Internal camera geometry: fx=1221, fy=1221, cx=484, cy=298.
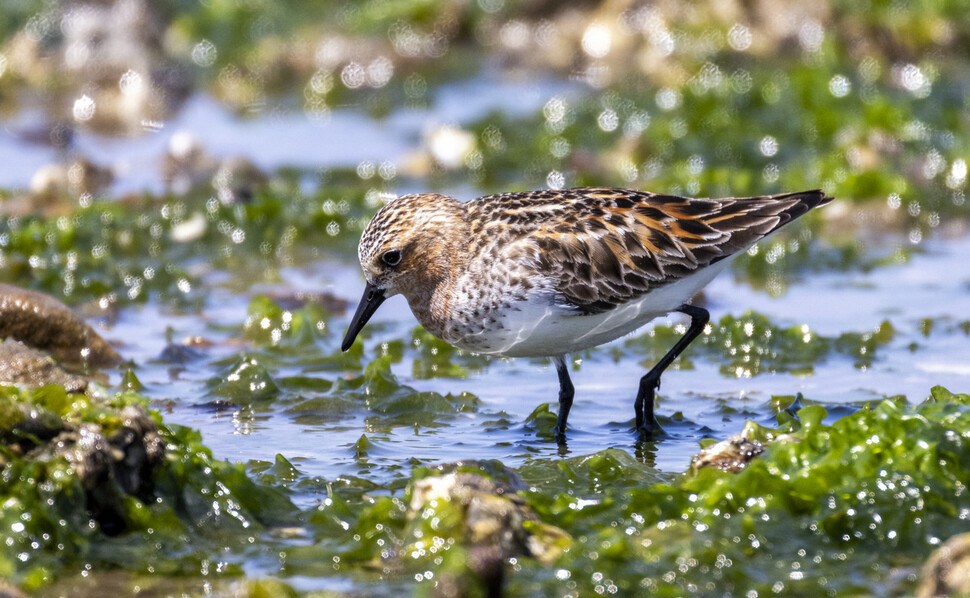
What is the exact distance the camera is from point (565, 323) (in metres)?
6.50

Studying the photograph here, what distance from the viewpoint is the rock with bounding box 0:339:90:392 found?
589cm

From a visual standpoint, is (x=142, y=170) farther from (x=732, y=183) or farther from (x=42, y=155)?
(x=732, y=183)

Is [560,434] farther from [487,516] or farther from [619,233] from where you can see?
[487,516]

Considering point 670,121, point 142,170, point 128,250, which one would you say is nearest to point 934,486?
point 128,250

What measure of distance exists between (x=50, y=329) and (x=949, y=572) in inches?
219

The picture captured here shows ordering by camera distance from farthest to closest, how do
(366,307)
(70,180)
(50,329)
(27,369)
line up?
(70,180) → (50,329) → (366,307) → (27,369)

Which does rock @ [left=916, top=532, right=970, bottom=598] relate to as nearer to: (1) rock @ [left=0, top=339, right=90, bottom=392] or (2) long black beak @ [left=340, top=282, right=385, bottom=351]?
(2) long black beak @ [left=340, top=282, right=385, bottom=351]

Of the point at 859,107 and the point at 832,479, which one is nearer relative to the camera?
the point at 832,479

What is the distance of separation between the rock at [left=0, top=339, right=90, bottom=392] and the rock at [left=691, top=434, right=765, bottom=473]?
116 inches

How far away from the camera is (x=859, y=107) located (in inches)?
510

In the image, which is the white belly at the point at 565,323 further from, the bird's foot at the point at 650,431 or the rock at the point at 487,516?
the rock at the point at 487,516

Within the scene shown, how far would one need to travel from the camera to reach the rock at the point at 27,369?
19.3 feet

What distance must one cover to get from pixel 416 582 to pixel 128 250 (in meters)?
6.38

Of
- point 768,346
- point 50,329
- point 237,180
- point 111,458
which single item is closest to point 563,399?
point 768,346
